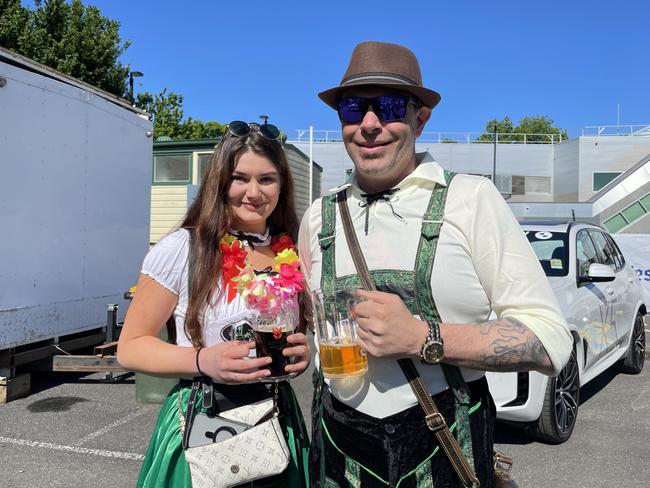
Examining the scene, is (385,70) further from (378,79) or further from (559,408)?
(559,408)

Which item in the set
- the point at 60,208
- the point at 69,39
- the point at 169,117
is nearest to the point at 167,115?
the point at 169,117

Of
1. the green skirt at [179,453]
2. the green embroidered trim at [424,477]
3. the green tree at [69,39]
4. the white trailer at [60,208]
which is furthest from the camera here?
the green tree at [69,39]

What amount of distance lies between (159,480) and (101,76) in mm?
21302

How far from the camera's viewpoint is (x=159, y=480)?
193cm

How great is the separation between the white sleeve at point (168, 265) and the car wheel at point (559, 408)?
3.37 meters

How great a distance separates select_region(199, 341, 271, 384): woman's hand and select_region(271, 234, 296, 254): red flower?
564 millimetres

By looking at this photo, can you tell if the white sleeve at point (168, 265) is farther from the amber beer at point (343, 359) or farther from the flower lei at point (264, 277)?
the amber beer at point (343, 359)

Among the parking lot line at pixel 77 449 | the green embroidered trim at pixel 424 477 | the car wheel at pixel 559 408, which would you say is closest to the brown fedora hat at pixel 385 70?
the green embroidered trim at pixel 424 477

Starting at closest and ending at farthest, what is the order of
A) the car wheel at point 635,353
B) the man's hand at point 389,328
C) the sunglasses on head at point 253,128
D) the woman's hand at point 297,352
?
1. the man's hand at point 389,328
2. the woman's hand at point 297,352
3. the sunglasses on head at point 253,128
4. the car wheel at point 635,353

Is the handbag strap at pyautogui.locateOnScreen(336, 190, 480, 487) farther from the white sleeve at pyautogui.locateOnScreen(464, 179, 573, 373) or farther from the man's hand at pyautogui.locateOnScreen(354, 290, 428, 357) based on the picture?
the white sleeve at pyautogui.locateOnScreen(464, 179, 573, 373)

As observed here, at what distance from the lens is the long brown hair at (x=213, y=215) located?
1973 millimetres

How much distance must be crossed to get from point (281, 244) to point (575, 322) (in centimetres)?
341

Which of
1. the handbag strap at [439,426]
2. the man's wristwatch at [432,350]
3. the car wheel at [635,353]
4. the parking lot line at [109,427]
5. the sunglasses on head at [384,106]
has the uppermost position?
the sunglasses on head at [384,106]

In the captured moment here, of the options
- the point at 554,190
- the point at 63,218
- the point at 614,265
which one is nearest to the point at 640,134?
the point at 554,190
